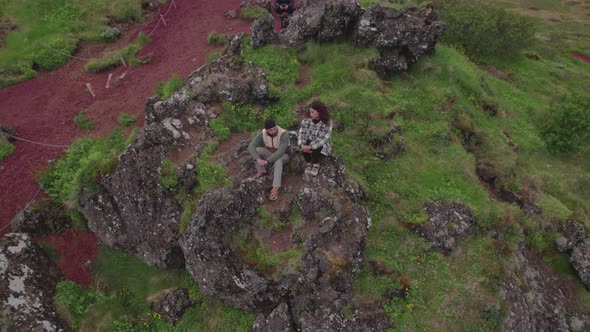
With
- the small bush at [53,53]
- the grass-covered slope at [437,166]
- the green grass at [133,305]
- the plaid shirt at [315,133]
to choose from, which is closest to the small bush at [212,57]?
the grass-covered slope at [437,166]

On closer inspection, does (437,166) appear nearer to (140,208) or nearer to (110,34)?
(140,208)

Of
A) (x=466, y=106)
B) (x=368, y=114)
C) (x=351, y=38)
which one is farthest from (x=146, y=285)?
(x=466, y=106)

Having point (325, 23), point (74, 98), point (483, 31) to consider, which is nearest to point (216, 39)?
point (325, 23)

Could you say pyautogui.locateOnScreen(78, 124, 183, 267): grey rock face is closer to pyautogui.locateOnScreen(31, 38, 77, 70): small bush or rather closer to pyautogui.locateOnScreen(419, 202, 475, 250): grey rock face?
pyautogui.locateOnScreen(419, 202, 475, 250): grey rock face

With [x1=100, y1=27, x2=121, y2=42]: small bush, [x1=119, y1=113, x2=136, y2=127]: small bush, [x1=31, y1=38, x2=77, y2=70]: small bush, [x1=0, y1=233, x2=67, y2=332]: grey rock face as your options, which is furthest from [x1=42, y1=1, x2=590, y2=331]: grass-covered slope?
[x1=31, y1=38, x2=77, y2=70]: small bush

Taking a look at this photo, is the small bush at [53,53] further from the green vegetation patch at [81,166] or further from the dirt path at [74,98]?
the green vegetation patch at [81,166]

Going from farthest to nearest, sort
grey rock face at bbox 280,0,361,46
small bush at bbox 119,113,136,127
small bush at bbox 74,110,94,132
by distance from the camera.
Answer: grey rock face at bbox 280,0,361,46 → small bush at bbox 74,110,94,132 → small bush at bbox 119,113,136,127

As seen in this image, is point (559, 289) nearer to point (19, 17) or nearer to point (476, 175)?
point (476, 175)
